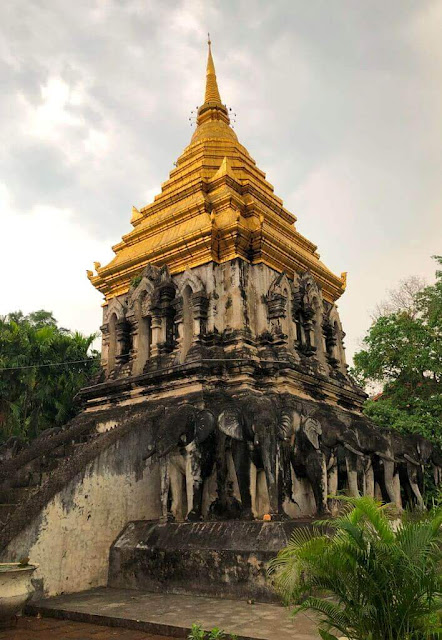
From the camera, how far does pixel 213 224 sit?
47.0 ft

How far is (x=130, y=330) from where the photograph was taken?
15.9 metres

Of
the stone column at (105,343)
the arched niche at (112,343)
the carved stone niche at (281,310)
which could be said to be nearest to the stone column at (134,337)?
the arched niche at (112,343)

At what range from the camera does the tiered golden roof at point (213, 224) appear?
14.5 metres

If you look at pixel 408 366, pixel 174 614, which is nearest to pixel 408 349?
pixel 408 366

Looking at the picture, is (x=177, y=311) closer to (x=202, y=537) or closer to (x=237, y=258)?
(x=237, y=258)

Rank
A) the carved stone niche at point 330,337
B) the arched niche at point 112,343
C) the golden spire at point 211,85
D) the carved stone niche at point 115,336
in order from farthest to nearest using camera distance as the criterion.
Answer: the golden spire at point 211,85 < the carved stone niche at point 330,337 < the arched niche at point 112,343 < the carved stone niche at point 115,336

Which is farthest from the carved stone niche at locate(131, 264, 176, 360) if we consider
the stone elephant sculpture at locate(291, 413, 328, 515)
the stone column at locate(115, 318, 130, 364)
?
the stone elephant sculpture at locate(291, 413, 328, 515)

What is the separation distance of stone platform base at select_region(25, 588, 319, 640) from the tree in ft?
39.7

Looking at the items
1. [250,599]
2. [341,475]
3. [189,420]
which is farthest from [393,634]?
[341,475]

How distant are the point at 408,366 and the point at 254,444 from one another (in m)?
11.3

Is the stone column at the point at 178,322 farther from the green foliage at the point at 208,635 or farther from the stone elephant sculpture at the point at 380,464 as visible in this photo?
the green foliage at the point at 208,635

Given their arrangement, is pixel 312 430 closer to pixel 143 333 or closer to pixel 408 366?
pixel 143 333

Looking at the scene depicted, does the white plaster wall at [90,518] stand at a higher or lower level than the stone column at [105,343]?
lower

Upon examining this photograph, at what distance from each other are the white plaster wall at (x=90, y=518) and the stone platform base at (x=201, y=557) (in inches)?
16.2
